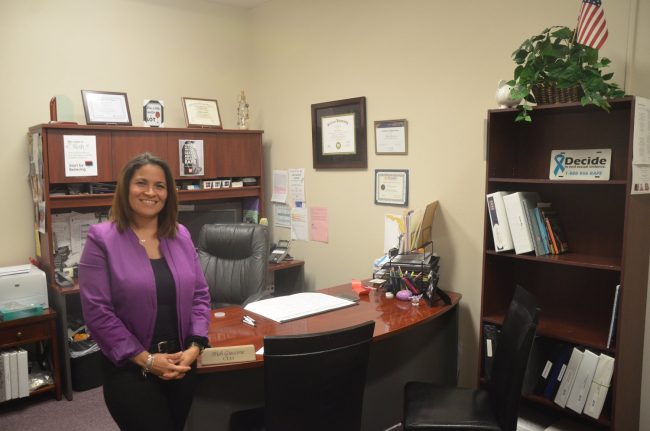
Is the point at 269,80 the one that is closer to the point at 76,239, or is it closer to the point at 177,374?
the point at 76,239

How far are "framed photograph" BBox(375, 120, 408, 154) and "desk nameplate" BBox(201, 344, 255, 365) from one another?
1.73 meters

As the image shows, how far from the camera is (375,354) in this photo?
2381mm

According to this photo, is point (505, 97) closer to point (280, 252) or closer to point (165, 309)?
point (165, 309)

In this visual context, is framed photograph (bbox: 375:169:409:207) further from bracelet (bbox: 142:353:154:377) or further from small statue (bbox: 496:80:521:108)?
bracelet (bbox: 142:353:154:377)

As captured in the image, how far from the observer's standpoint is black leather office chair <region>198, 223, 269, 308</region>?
3.28 meters

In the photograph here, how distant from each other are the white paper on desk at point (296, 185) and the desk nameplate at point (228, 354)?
7.12ft

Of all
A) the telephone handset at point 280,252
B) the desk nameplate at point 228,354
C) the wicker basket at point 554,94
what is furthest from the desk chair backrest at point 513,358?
the telephone handset at point 280,252

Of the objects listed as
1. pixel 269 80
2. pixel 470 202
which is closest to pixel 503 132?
pixel 470 202

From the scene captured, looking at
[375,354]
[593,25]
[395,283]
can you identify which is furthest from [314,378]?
[593,25]

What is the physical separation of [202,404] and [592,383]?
1571 mm

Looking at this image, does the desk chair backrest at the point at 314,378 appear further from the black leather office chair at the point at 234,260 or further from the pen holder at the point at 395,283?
the black leather office chair at the point at 234,260

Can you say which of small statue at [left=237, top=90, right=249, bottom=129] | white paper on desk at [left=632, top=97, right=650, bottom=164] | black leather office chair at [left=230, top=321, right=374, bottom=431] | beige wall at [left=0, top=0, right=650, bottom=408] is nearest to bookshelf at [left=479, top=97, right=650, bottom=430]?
white paper on desk at [left=632, top=97, right=650, bottom=164]

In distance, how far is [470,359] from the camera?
2.93 m

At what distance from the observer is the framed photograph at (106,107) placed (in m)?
3.40
